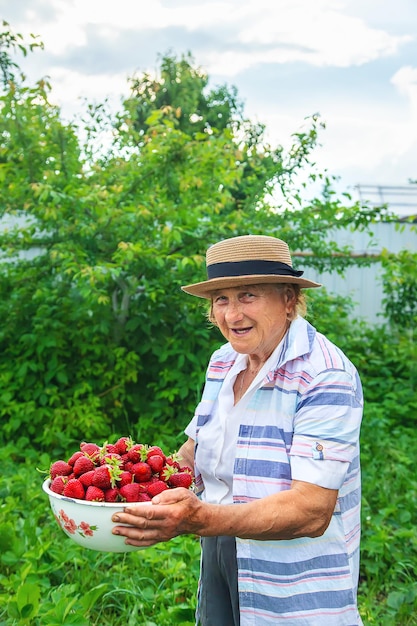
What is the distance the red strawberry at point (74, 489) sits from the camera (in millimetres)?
1653

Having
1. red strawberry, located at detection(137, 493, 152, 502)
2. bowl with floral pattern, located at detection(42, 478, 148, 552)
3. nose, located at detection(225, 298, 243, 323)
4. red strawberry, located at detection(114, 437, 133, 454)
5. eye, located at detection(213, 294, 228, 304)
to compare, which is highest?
eye, located at detection(213, 294, 228, 304)

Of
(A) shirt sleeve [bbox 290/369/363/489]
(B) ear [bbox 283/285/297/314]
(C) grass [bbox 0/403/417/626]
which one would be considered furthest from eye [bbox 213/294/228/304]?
(C) grass [bbox 0/403/417/626]

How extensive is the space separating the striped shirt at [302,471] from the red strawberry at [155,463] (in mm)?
191

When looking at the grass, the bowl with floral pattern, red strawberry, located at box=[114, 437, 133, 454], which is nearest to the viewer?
the bowl with floral pattern

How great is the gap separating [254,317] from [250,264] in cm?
14

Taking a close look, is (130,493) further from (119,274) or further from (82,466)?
(119,274)

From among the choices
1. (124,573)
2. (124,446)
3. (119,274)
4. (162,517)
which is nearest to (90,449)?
(124,446)

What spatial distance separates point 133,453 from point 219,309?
1.50 feet

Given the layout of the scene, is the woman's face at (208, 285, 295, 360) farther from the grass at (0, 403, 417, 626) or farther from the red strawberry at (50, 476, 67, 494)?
the grass at (0, 403, 417, 626)

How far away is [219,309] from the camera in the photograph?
75.0 inches

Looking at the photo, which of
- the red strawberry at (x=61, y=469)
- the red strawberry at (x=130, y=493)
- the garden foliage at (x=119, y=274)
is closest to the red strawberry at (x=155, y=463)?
the red strawberry at (x=130, y=493)

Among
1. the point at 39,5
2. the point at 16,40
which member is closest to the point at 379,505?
the point at 16,40

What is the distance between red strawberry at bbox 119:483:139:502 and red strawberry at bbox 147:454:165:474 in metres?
0.11

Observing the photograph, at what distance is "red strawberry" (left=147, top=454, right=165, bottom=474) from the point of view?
1.73 meters
